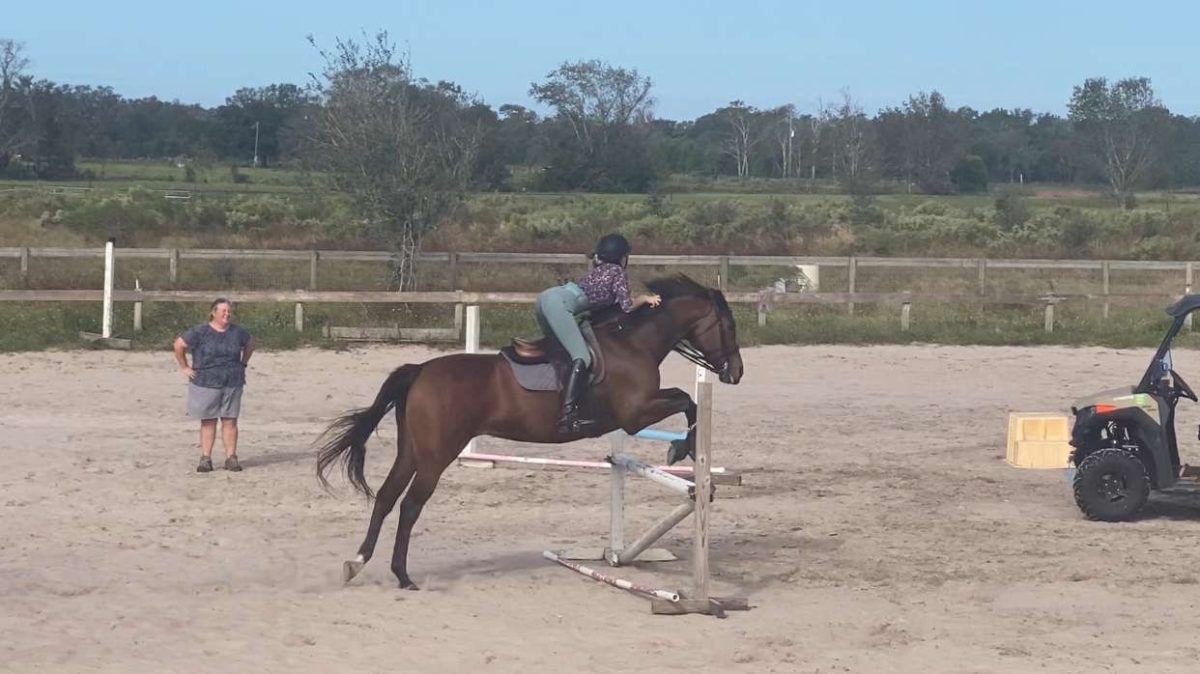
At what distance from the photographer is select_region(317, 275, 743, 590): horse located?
855 cm

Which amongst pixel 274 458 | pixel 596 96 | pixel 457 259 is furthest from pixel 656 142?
pixel 274 458

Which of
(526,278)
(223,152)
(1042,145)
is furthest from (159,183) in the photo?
(1042,145)

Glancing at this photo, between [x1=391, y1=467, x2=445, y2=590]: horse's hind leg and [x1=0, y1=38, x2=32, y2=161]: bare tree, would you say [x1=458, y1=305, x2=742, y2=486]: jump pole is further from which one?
[x1=0, y1=38, x2=32, y2=161]: bare tree

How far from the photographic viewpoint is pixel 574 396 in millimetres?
8594

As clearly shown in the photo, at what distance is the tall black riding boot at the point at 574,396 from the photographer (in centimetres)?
856

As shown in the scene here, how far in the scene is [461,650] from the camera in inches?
283

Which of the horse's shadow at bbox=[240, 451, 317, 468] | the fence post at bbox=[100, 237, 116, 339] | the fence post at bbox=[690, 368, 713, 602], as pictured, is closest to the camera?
the fence post at bbox=[690, 368, 713, 602]

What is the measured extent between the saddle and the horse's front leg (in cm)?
34

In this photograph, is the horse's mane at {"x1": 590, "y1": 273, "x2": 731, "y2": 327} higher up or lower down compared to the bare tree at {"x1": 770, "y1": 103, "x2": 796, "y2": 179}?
lower down

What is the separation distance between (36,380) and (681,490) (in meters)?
11.1

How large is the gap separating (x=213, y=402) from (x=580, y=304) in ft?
15.4

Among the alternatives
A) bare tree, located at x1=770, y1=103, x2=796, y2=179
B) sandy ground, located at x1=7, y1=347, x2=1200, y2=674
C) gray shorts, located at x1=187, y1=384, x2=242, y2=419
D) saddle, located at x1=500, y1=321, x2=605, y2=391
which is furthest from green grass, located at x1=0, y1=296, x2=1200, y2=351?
bare tree, located at x1=770, y1=103, x2=796, y2=179

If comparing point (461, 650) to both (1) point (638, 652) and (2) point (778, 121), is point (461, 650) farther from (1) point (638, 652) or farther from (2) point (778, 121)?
(2) point (778, 121)

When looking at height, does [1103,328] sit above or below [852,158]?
below
